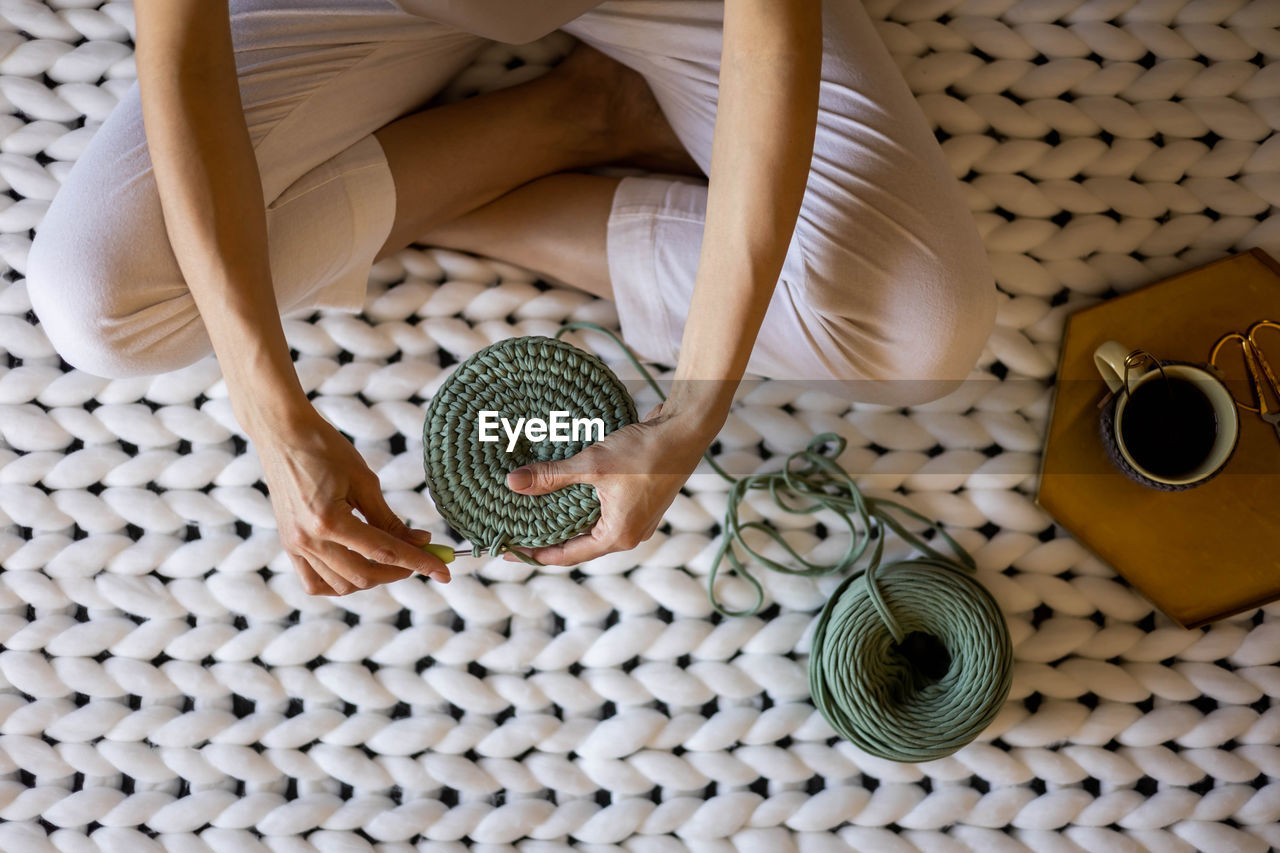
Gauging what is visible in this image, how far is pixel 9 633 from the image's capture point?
2.65 feet

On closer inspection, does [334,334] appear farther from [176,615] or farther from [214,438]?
[176,615]

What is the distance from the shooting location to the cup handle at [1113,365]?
780mm

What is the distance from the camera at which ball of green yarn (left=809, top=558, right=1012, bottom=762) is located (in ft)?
2.44

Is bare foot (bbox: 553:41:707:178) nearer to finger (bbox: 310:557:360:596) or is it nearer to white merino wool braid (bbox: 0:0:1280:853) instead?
white merino wool braid (bbox: 0:0:1280:853)

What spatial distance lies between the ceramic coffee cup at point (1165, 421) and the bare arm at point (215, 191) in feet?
2.15

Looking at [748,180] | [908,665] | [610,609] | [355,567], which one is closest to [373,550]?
[355,567]

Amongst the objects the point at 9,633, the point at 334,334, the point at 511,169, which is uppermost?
the point at 511,169

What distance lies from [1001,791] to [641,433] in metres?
0.49

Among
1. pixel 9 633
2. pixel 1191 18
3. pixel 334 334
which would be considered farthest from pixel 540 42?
pixel 9 633

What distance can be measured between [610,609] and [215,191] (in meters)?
0.46

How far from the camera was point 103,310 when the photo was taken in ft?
2.13

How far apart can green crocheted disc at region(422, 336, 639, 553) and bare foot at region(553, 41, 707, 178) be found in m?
0.27

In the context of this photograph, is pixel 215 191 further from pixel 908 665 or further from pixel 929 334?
pixel 908 665

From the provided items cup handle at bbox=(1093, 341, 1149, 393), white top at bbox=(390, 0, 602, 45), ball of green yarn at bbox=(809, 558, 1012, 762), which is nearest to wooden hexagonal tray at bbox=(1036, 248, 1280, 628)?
cup handle at bbox=(1093, 341, 1149, 393)
